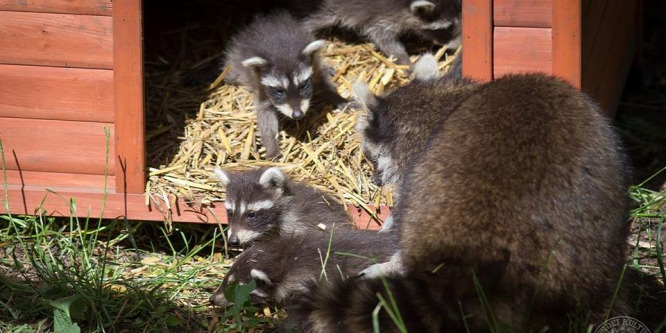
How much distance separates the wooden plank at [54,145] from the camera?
642 centimetres

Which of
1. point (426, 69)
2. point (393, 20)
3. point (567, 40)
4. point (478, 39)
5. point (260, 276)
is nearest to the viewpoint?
point (260, 276)

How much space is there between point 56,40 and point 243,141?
169 cm

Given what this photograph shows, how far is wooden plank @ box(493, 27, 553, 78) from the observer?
6074 mm

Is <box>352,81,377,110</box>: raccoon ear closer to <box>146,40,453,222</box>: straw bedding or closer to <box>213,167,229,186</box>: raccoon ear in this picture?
<box>146,40,453,222</box>: straw bedding

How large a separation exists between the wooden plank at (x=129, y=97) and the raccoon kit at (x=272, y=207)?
0.56 m

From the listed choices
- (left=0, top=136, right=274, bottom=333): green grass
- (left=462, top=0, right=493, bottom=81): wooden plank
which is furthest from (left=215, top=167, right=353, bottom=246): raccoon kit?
(left=462, top=0, right=493, bottom=81): wooden plank

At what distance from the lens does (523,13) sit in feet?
19.9

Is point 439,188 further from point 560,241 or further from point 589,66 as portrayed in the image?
point 589,66

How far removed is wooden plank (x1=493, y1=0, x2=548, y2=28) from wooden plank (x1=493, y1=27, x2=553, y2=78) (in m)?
0.04

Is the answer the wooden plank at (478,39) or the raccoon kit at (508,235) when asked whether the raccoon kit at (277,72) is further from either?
the raccoon kit at (508,235)

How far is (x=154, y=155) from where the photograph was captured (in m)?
6.98

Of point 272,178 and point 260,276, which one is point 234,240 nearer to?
point 272,178

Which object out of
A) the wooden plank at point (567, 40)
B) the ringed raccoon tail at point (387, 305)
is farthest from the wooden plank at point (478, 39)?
the ringed raccoon tail at point (387, 305)

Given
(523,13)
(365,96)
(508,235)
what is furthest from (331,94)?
(508,235)
